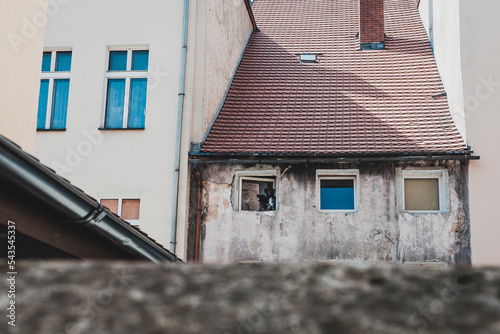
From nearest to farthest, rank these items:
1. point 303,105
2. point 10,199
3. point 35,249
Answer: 1. point 10,199
2. point 35,249
3. point 303,105

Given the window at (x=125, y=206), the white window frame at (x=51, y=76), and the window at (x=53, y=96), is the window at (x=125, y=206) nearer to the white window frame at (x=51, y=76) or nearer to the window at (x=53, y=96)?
the window at (x=53, y=96)

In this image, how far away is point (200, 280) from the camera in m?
1.54

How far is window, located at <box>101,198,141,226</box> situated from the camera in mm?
15344

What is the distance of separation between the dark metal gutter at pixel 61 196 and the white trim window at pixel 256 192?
940 cm

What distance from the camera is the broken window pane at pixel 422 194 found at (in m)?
15.3

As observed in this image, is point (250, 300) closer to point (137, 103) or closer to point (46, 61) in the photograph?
point (137, 103)

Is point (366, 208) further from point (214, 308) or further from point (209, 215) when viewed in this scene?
point (214, 308)

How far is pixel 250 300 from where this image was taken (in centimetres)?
147

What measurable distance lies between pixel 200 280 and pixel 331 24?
20788 mm

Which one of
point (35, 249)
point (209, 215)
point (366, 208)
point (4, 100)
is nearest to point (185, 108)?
point (209, 215)

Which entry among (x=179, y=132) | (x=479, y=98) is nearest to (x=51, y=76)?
(x=179, y=132)

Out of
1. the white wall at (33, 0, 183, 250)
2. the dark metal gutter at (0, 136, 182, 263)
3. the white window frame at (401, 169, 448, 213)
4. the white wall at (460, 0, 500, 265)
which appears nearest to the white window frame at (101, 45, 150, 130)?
the white wall at (33, 0, 183, 250)

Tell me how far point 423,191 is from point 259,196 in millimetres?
3630

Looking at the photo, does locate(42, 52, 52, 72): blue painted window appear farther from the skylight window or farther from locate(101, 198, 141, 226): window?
the skylight window
